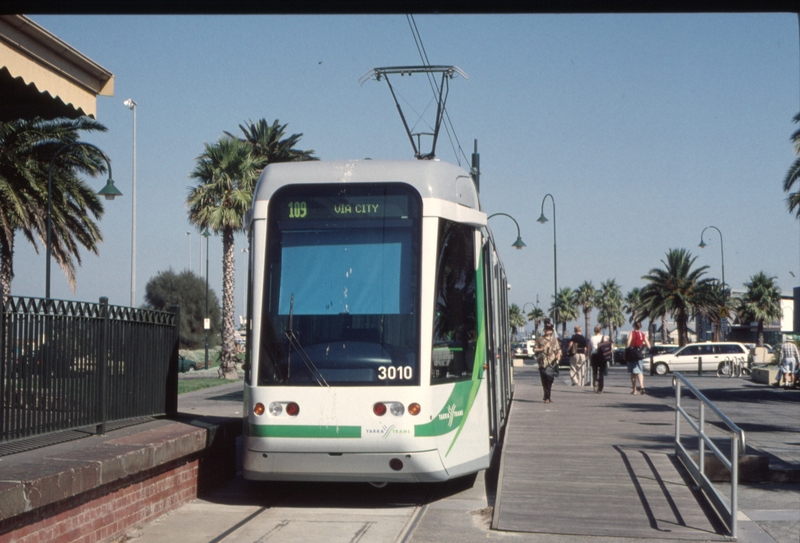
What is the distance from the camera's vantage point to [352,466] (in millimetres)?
8531

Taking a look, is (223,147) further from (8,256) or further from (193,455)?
(193,455)

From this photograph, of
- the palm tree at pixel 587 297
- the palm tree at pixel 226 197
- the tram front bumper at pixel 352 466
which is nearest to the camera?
the tram front bumper at pixel 352 466

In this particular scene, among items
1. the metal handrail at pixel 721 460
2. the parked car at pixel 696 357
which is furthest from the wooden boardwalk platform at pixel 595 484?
the parked car at pixel 696 357

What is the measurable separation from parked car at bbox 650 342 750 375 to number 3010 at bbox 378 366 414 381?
41.8 metres

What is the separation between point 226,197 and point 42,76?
3309 centimetres

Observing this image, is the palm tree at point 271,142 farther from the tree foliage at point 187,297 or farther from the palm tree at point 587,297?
the palm tree at point 587,297

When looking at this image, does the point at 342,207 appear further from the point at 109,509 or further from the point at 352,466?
the point at 109,509

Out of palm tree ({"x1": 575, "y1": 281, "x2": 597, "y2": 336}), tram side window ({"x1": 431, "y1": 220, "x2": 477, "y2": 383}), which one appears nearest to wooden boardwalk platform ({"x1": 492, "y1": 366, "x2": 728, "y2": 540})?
tram side window ({"x1": 431, "y1": 220, "x2": 477, "y2": 383})

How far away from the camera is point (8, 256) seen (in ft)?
94.1

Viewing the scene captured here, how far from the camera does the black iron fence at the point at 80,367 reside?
701 centimetres

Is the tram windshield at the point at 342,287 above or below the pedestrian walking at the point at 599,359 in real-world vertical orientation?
above

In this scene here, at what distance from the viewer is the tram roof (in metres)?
9.12

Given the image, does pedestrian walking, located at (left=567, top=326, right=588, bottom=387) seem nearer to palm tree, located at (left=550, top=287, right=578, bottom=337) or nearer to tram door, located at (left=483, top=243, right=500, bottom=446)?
Result: tram door, located at (left=483, top=243, right=500, bottom=446)
